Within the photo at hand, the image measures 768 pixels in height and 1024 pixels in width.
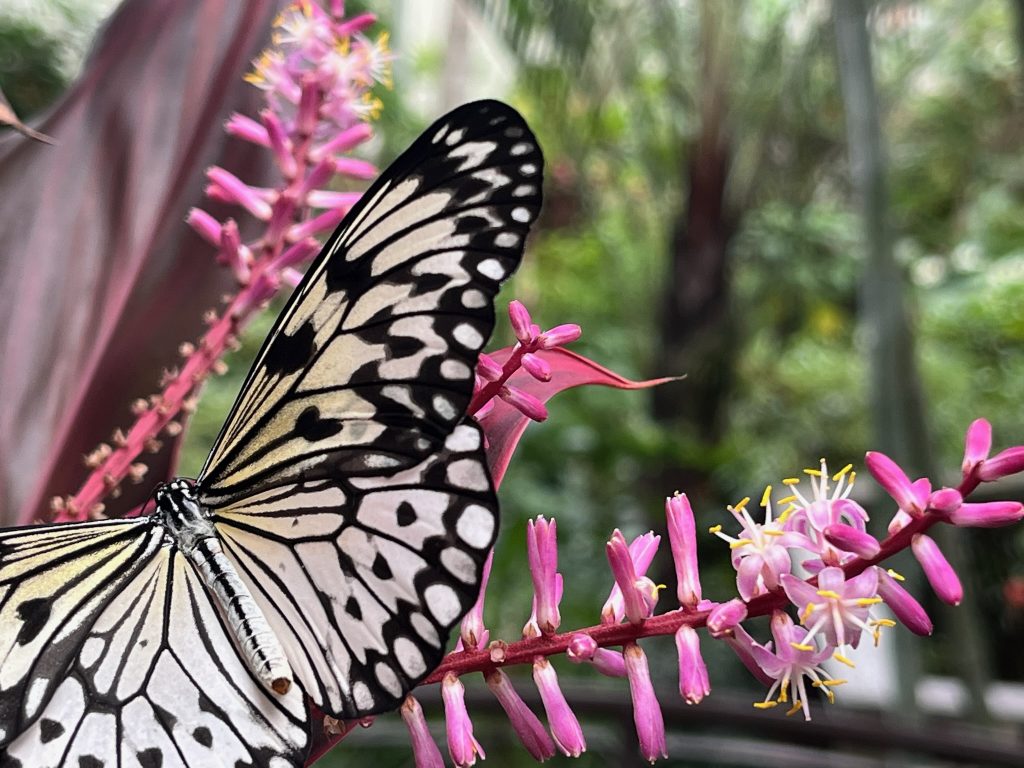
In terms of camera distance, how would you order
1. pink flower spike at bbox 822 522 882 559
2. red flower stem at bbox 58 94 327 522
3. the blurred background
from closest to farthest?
1. pink flower spike at bbox 822 522 882 559
2. red flower stem at bbox 58 94 327 522
3. the blurred background

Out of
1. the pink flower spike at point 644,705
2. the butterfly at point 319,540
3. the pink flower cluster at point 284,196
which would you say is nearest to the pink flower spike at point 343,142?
the pink flower cluster at point 284,196

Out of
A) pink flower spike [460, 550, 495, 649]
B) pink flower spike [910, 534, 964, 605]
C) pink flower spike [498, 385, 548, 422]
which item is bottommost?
pink flower spike [460, 550, 495, 649]

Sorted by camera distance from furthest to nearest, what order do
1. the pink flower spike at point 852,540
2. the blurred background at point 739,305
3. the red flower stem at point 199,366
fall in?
the blurred background at point 739,305
the red flower stem at point 199,366
the pink flower spike at point 852,540

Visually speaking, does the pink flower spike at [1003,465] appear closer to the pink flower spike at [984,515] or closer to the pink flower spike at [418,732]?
the pink flower spike at [984,515]

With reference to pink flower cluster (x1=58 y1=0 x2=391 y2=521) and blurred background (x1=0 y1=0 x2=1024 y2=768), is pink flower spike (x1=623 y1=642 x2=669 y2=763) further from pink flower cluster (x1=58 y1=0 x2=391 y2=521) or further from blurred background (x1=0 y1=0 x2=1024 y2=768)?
blurred background (x1=0 y1=0 x2=1024 y2=768)

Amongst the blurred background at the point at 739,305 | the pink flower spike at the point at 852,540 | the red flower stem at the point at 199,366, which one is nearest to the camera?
the pink flower spike at the point at 852,540

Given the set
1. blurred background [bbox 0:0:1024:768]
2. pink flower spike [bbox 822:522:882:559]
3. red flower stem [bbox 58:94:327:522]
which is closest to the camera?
pink flower spike [bbox 822:522:882:559]

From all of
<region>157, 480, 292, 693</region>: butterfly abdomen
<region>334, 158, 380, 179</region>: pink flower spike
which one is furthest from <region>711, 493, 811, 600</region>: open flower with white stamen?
<region>334, 158, 380, 179</region>: pink flower spike

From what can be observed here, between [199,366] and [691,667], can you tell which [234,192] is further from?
[691,667]
